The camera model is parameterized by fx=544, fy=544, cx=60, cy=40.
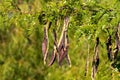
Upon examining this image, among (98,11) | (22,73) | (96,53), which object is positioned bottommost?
(22,73)

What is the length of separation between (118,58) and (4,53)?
34.3ft

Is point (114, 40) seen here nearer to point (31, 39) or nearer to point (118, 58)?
point (118, 58)

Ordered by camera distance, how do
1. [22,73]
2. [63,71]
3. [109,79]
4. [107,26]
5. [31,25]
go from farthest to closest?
[22,73]
[63,71]
[109,79]
[31,25]
[107,26]

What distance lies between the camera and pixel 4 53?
14.8 meters

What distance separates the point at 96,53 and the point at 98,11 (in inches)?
13.3

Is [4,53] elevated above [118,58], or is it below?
below

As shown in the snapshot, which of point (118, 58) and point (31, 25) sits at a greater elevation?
point (31, 25)

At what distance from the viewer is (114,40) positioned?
171 inches

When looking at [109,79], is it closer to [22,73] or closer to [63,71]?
[63,71]

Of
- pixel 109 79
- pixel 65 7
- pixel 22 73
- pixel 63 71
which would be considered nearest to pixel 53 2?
pixel 65 7

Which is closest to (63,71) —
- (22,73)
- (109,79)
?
(22,73)

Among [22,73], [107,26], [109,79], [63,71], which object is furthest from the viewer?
[22,73]

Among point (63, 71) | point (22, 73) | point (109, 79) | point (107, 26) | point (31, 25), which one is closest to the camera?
point (107, 26)

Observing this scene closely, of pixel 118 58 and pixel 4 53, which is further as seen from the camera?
pixel 4 53
